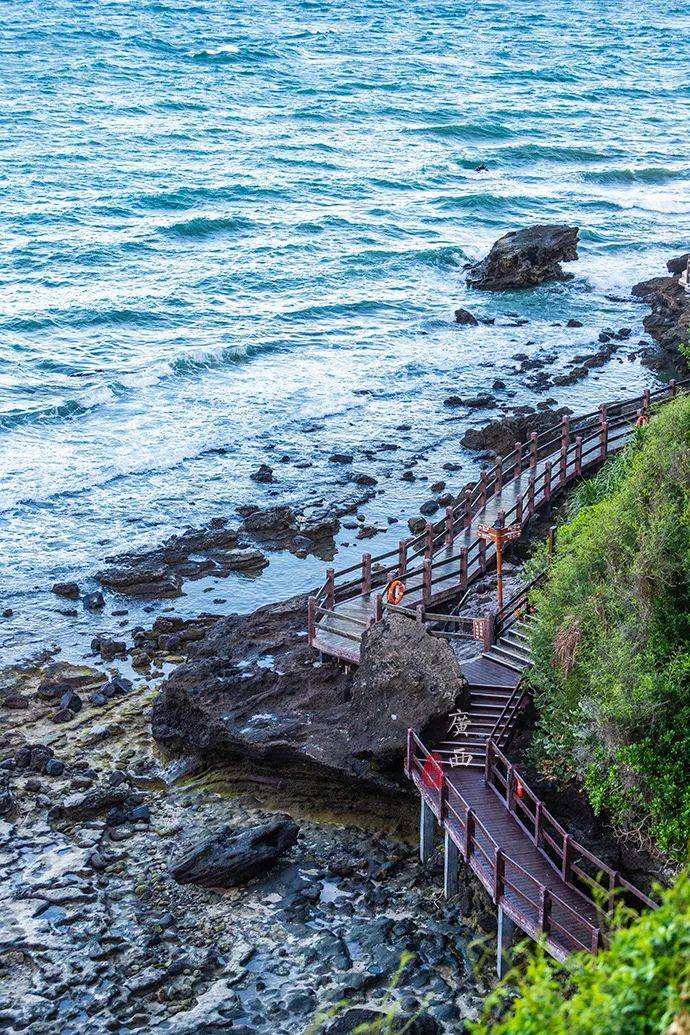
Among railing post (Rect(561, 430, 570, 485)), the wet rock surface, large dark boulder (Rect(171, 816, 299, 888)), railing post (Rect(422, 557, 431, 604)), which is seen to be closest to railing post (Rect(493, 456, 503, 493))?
railing post (Rect(561, 430, 570, 485))

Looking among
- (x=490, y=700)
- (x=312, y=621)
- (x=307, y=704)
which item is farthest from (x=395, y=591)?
(x=490, y=700)

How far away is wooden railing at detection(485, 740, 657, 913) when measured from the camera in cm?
2061

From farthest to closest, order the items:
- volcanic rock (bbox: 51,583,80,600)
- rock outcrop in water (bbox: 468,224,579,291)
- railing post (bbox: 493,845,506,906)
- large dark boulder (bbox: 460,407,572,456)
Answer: rock outcrop in water (bbox: 468,224,579,291), large dark boulder (bbox: 460,407,572,456), volcanic rock (bbox: 51,583,80,600), railing post (bbox: 493,845,506,906)

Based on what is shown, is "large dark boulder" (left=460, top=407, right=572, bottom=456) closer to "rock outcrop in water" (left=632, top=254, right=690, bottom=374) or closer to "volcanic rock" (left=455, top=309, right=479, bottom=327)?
"rock outcrop in water" (left=632, top=254, right=690, bottom=374)

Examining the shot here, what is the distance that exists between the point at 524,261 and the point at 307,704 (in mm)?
43814

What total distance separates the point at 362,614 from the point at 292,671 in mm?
2135

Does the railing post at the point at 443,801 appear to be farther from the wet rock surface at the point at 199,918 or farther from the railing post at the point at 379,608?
the railing post at the point at 379,608

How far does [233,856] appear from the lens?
2430cm

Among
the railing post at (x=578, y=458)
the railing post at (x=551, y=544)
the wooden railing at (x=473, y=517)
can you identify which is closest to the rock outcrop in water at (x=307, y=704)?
the wooden railing at (x=473, y=517)

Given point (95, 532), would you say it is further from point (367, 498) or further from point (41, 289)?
point (41, 289)

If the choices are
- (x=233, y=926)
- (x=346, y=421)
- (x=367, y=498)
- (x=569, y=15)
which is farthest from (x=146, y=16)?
(x=233, y=926)

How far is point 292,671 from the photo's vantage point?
2986 cm

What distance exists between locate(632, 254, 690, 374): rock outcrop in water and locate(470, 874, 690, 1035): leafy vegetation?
1545 inches

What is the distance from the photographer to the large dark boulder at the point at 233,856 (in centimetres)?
2414
